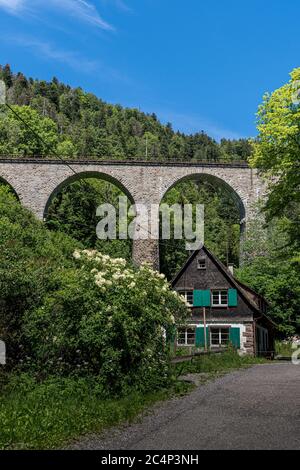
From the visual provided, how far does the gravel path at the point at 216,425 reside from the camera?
6957mm

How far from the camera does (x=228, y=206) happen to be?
9506cm

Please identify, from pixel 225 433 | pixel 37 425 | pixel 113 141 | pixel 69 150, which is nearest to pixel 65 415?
pixel 37 425

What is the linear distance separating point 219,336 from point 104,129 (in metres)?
102

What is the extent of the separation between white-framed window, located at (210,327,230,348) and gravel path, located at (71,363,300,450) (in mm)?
17347

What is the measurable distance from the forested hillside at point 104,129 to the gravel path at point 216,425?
228 feet

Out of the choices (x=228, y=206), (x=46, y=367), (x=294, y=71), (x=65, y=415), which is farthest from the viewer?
(x=228, y=206)

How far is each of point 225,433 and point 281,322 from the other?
33284 mm

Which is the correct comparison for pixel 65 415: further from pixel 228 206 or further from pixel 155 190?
pixel 228 206

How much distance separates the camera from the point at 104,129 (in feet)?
415

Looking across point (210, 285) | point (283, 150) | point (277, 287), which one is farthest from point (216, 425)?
point (277, 287)

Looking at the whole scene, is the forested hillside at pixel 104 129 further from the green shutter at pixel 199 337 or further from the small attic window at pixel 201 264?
the green shutter at pixel 199 337

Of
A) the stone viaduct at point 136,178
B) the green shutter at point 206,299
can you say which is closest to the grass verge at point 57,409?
the green shutter at point 206,299

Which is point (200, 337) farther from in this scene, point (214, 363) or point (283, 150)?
point (283, 150)

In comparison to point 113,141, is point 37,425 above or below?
below
